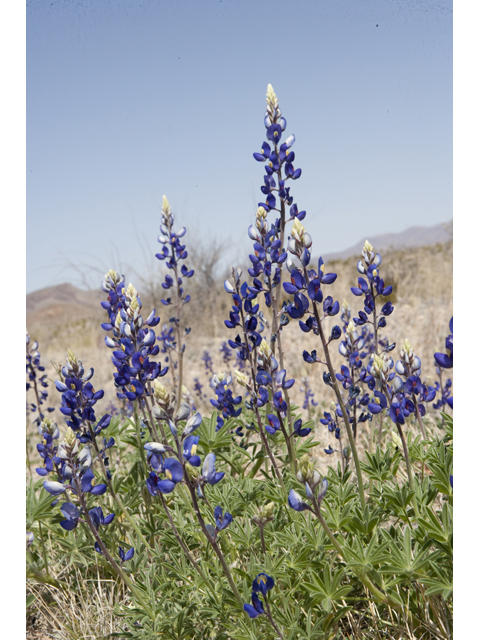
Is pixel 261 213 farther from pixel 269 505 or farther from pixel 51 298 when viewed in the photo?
pixel 51 298

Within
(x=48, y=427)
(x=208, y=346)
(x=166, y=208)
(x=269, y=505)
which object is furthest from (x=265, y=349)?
(x=208, y=346)

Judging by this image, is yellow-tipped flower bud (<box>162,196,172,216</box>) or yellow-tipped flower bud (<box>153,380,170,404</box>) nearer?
yellow-tipped flower bud (<box>153,380,170,404</box>)

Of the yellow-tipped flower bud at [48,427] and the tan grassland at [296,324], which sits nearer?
the yellow-tipped flower bud at [48,427]

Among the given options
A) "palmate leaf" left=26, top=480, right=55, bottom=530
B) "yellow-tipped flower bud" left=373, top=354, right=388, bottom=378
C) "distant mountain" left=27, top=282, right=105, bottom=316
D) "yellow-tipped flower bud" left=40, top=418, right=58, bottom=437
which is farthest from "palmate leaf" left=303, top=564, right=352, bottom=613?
"distant mountain" left=27, top=282, right=105, bottom=316

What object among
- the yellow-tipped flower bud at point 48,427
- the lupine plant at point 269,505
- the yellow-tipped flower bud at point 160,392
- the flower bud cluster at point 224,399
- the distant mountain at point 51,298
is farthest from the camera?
the distant mountain at point 51,298

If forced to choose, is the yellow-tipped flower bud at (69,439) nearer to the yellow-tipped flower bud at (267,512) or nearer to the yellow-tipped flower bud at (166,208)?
the yellow-tipped flower bud at (267,512)

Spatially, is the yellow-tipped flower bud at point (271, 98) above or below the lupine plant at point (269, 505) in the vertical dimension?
above

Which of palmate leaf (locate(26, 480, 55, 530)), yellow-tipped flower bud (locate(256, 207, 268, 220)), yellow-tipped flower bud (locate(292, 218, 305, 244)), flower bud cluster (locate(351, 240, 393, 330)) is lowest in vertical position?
palmate leaf (locate(26, 480, 55, 530))

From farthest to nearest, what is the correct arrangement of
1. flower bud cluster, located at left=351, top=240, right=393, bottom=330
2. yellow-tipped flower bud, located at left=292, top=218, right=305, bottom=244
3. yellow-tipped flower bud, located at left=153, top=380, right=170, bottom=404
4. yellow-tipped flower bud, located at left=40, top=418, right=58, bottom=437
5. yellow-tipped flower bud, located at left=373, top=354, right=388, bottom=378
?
flower bud cluster, located at left=351, top=240, right=393, bottom=330 → yellow-tipped flower bud, located at left=40, top=418, right=58, bottom=437 → yellow-tipped flower bud, located at left=373, top=354, right=388, bottom=378 → yellow-tipped flower bud, located at left=292, top=218, right=305, bottom=244 → yellow-tipped flower bud, located at left=153, top=380, right=170, bottom=404

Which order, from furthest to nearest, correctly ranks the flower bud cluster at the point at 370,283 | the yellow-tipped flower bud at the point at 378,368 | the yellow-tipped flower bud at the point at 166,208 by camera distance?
1. the yellow-tipped flower bud at the point at 166,208
2. the flower bud cluster at the point at 370,283
3. the yellow-tipped flower bud at the point at 378,368

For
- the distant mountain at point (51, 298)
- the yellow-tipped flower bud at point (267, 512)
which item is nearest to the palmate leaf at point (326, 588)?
the yellow-tipped flower bud at point (267, 512)

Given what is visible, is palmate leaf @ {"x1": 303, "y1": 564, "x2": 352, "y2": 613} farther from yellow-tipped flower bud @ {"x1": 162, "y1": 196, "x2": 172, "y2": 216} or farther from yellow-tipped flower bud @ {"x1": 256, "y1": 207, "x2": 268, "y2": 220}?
yellow-tipped flower bud @ {"x1": 162, "y1": 196, "x2": 172, "y2": 216}

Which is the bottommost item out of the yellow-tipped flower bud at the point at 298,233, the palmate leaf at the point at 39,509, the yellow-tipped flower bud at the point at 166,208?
the palmate leaf at the point at 39,509
